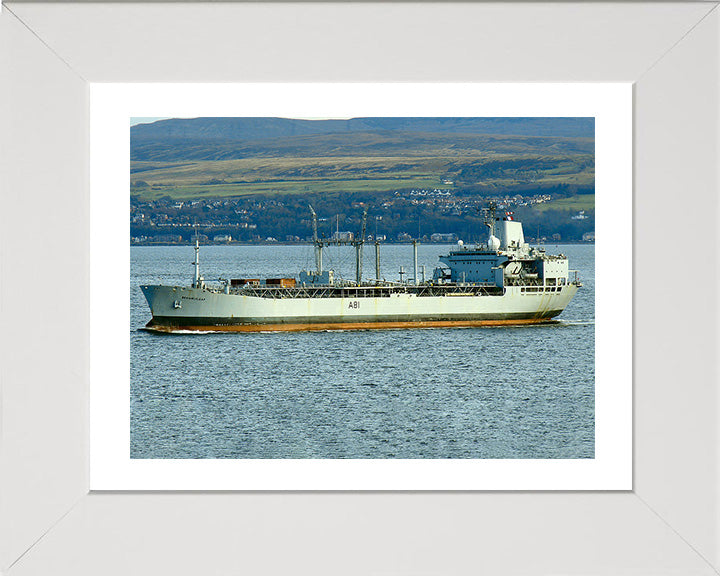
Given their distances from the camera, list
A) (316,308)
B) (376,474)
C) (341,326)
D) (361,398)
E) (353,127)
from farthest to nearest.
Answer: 1. (353,127)
2. (361,398)
3. (341,326)
4. (316,308)
5. (376,474)

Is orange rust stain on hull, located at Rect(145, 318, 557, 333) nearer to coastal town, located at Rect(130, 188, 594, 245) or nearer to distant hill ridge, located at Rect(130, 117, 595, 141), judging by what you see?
coastal town, located at Rect(130, 188, 594, 245)

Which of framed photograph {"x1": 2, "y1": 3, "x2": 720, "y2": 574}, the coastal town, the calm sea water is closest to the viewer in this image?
framed photograph {"x1": 2, "y1": 3, "x2": 720, "y2": 574}

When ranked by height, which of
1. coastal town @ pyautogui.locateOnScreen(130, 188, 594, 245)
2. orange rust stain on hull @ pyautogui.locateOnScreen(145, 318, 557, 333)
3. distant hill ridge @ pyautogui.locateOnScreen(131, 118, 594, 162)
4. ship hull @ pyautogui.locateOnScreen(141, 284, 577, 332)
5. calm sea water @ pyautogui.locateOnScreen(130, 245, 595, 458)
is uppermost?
distant hill ridge @ pyautogui.locateOnScreen(131, 118, 594, 162)

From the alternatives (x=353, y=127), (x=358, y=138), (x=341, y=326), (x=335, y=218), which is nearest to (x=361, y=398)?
(x=341, y=326)

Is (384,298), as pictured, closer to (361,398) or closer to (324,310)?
(324,310)

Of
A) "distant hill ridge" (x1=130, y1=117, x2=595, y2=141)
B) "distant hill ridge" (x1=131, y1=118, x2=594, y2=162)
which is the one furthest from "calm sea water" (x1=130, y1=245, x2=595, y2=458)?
"distant hill ridge" (x1=130, y1=117, x2=595, y2=141)
